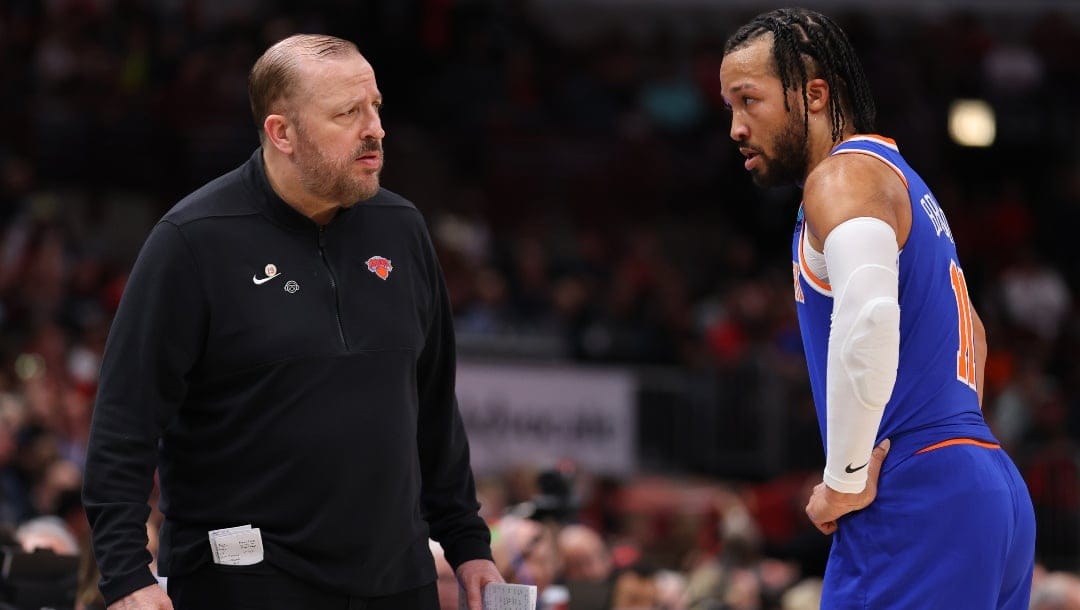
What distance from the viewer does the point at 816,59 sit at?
394cm

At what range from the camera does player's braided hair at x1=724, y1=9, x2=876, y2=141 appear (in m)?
3.92

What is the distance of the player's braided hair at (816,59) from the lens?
392 centimetres

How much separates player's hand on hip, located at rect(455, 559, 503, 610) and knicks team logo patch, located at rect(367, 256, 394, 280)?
81 cm

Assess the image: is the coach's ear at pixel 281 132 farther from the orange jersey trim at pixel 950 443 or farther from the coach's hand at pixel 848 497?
the orange jersey trim at pixel 950 443

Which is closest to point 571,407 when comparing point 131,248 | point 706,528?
point 706,528

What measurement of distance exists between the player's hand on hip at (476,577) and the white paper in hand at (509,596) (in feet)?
0.07

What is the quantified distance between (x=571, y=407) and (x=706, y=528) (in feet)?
5.24

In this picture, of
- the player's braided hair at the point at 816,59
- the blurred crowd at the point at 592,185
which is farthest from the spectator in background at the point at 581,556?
the player's braided hair at the point at 816,59

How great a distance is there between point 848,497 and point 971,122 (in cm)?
1515

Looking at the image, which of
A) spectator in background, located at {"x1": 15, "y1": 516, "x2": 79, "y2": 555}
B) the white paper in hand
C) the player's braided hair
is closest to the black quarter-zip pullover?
the white paper in hand

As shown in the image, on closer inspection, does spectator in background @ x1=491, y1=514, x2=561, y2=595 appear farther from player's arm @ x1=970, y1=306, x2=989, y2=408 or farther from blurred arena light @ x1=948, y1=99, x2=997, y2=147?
blurred arena light @ x1=948, y1=99, x2=997, y2=147

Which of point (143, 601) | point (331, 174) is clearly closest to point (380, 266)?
point (331, 174)

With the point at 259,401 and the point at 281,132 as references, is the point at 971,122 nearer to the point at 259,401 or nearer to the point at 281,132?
the point at 281,132

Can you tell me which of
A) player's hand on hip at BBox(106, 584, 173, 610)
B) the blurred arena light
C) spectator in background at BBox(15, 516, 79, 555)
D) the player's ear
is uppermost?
the player's ear
